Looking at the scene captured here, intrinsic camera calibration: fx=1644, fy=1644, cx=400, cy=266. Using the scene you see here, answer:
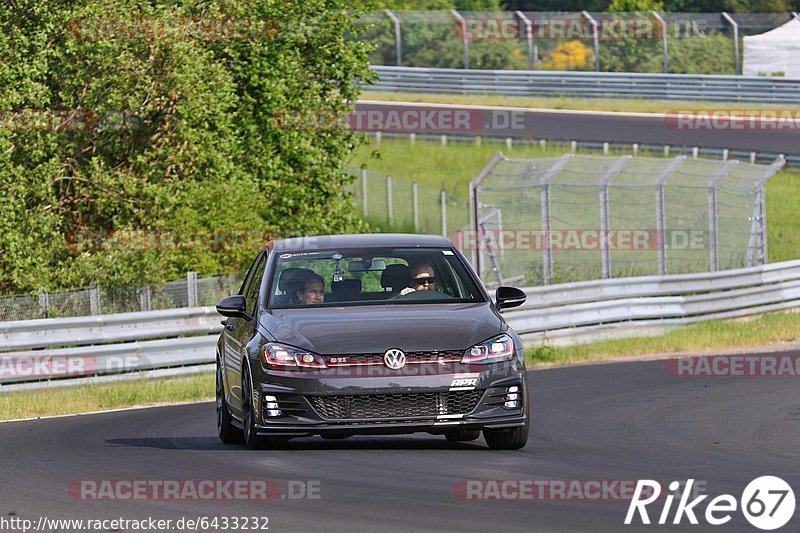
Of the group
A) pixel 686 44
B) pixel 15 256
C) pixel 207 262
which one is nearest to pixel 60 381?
pixel 15 256

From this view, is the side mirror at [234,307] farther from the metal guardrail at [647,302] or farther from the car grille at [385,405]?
the metal guardrail at [647,302]

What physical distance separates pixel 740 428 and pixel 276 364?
419cm

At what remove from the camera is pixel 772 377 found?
18062mm

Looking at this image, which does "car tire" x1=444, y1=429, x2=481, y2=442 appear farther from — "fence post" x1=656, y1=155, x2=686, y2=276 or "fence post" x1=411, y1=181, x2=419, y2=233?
"fence post" x1=411, y1=181, x2=419, y2=233

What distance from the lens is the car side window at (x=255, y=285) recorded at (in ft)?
38.7

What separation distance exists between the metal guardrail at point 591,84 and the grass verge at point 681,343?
77.2 ft

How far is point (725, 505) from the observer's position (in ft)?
26.6

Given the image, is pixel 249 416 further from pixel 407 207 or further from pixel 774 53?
pixel 774 53

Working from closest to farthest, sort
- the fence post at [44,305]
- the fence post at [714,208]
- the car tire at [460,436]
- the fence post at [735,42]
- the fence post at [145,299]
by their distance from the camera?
the car tire at [460,436] → the fence post at [44,305] → the fence post at [145,299] → the fence post at [714,208] → the fence post at [735,42]

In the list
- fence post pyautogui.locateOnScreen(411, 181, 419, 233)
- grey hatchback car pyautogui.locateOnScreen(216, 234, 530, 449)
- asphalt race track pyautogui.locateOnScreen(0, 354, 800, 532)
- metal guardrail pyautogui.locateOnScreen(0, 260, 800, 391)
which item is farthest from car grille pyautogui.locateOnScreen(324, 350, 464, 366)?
fence post pyautogui.locateOnScreen(411, 181, 419, 233)

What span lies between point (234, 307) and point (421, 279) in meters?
1.33

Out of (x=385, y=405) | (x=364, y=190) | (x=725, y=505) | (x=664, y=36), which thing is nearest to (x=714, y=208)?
(x=364, y=190)

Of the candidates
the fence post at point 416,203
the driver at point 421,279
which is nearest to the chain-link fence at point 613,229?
the fence post at point 416,203

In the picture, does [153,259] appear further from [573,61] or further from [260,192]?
[573,61]
